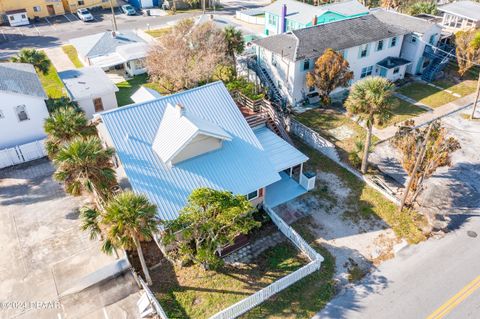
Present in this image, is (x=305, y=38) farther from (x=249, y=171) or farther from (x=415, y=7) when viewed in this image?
(x=415, y=7)

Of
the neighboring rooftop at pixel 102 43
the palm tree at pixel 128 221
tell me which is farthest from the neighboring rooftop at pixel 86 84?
the palm tree at pixel 128 221

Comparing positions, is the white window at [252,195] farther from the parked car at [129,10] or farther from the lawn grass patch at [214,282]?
the parked car at [129,10]

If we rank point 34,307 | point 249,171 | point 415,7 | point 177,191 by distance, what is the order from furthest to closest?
point 415,7 → point 249,171 → point 177,191 → point 34,307

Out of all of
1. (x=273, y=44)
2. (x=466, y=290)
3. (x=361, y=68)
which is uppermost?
(x=273, y=44)

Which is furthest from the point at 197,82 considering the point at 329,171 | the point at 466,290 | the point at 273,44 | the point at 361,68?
the point at 466,290

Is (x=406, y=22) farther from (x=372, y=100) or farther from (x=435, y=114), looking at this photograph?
(x=372, y=100)

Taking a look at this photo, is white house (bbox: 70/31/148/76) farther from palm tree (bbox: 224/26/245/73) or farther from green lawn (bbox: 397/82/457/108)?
green lawn (bbox: 397/82/457/108)

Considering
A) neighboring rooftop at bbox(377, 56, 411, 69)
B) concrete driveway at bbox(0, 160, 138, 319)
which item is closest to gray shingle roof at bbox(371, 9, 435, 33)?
neighboring rooftop at bbox(377, 56, 411, 69)
